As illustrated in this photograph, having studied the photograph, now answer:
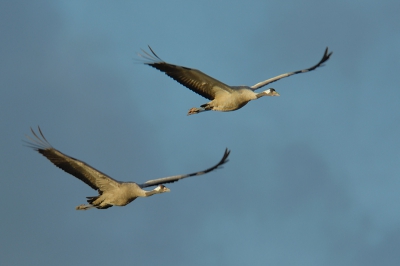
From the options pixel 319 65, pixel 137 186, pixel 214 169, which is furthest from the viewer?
pixel 319 65

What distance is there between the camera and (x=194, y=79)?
2389 centimetres

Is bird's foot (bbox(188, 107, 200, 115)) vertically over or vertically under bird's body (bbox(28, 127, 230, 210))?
over

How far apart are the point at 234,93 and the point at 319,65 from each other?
2.73 metres

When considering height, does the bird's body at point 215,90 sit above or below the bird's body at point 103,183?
above

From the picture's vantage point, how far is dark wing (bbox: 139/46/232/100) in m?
22.9

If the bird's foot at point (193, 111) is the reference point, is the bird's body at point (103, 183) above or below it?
below

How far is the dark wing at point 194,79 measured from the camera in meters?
22.9

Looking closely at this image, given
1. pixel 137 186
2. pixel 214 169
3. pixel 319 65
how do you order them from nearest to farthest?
pixel 214 169 → pixel 137 186 → pixel 319 65

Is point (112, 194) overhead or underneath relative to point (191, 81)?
underneath

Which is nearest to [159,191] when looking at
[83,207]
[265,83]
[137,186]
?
[137,186]

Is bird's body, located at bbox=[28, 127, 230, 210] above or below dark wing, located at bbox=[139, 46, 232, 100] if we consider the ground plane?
below

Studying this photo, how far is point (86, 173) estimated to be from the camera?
23.4 metres

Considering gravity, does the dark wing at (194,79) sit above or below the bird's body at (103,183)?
above

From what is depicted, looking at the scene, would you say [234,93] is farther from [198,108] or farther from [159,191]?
[159,191]
